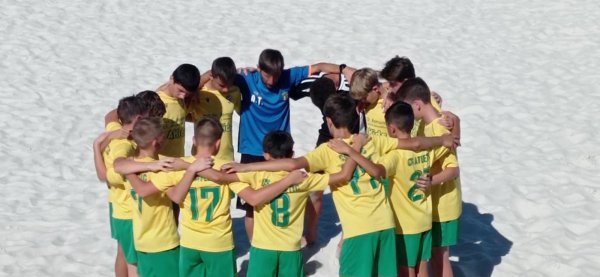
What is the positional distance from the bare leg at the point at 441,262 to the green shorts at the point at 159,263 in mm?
2296

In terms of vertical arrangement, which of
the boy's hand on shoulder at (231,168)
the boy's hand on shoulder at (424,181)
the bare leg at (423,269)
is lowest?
the bare leg at (423,269)

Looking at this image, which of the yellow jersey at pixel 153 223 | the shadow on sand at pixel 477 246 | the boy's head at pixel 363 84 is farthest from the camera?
the shadow on sand at pixel 477 246

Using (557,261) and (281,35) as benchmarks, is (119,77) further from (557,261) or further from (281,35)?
(557,261)

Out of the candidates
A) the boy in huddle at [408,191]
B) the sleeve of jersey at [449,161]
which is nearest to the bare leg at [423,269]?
the boy in huddle at [408,191]

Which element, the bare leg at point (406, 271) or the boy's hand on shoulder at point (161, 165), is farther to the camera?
the bare leg at point (406, 271)

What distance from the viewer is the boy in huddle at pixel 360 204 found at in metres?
7.44

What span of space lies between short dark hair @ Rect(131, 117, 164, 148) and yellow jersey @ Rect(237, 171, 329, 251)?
2.21 feet

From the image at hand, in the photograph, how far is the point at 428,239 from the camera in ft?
25.9

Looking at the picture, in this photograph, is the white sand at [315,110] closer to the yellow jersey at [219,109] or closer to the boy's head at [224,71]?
the yellow jersey at [219,109]

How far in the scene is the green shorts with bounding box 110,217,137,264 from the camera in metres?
7.72

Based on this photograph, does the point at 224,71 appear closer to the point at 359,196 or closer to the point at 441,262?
the point at 359,196

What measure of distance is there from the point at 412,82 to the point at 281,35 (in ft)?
28.2

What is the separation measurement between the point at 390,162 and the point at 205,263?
1.61 metres

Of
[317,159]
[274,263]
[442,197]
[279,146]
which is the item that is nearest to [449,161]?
[442,197]
